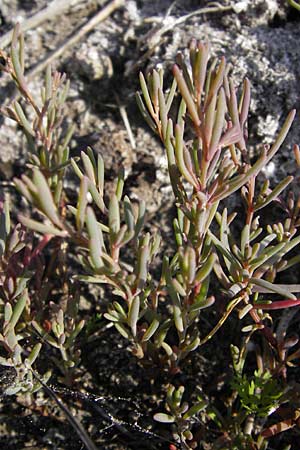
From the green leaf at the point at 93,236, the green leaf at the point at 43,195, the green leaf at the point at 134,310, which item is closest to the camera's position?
the green leaf at the point at 43,195

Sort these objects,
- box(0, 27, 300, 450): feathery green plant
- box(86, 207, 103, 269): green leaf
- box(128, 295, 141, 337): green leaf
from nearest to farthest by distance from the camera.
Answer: box(86, 207, 103, 269): green leaf
box(0, 27, 300, 450): feathery green plant
box(128, 295, 141, 337): green leaf

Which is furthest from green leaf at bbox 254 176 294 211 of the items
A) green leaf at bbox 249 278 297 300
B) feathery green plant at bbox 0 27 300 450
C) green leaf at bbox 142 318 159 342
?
green leaf at bbox 142 318 159 342

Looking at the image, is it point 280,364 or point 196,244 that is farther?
point 280,364

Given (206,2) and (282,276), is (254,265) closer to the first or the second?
(282,276)

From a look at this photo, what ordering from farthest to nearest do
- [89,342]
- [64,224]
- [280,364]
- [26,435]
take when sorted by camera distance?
[89,342] → [26,435] → [280,364] → [64,224]

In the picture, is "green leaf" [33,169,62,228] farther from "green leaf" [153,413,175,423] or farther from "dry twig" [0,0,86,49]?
"dry twig" [0,0,86,49]

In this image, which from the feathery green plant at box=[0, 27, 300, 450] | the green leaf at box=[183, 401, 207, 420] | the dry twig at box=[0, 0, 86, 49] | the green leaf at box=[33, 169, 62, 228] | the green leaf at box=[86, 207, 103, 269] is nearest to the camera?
the green leaf at box=[33, 169, 62, 228]

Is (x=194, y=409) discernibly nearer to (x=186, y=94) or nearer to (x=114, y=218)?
(x=114, y=218)

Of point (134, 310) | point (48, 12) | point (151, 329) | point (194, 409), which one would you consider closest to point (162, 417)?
point (194, 409)

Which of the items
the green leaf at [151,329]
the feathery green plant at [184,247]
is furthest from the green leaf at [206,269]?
the green leaf at [151,329]

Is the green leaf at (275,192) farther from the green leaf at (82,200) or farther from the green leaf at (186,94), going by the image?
the green leaf at (82,200)

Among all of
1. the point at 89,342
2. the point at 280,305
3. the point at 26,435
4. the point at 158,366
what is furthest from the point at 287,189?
the point at 26,435
